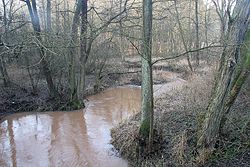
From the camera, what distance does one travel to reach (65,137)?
11.7 m

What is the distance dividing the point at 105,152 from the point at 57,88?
7529 millimetres

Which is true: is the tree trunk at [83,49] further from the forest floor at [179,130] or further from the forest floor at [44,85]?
the forest floor at [179,130]

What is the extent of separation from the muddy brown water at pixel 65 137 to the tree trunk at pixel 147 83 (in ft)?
4.31

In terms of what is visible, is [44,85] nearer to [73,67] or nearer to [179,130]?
[73,67]

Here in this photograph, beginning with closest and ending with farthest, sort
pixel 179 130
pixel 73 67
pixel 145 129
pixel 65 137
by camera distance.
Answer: pixel 145 129
pixel 179 130
pixel 65 137
pixel 73 67

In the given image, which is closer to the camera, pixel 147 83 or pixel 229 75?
pixel 229 75

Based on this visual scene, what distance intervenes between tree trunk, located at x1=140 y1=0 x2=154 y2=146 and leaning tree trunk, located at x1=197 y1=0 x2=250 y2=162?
1539 mm

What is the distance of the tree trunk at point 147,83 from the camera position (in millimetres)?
8266

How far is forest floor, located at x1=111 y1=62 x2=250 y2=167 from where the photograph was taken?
7.90 metres

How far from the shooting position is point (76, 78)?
632 inches

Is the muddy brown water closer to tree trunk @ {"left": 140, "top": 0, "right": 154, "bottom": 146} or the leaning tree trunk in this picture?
tree trunk @ {"left": 140, "top": 0, "right": 154, "bottom": 146}

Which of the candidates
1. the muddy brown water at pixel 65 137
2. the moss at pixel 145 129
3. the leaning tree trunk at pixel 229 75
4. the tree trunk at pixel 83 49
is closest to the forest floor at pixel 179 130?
the moss at pixel 145 129

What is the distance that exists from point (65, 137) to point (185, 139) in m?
5.34

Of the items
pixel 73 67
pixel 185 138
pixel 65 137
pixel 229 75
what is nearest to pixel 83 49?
pixel 73 67
